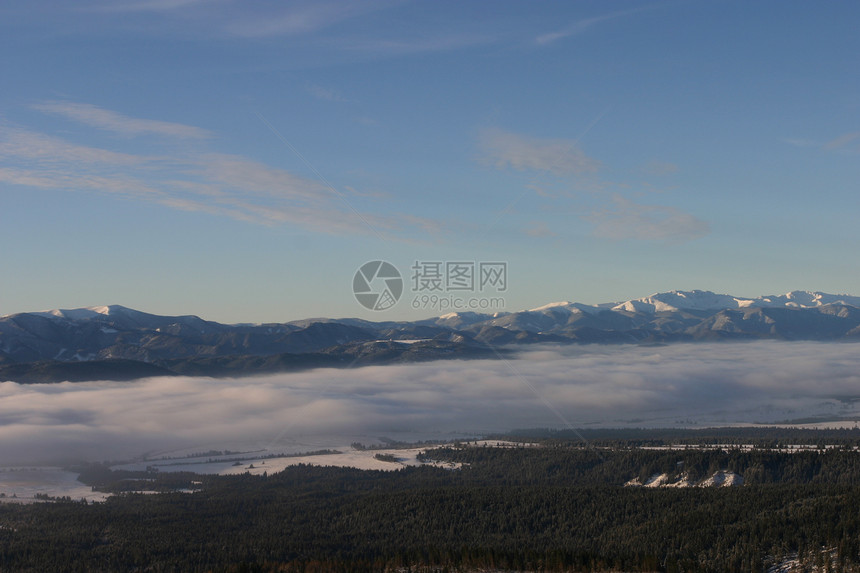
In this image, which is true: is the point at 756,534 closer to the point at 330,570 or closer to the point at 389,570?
the point at 389,570

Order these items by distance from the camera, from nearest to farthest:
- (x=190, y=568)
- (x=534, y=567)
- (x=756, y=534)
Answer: (x=534, y=567) → (x=756, y=534) → (x=190, y=568)

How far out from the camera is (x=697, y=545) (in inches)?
7411

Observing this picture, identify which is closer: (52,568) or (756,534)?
(756,534)

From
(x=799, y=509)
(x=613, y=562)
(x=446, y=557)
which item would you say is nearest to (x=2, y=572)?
(x=446, y=557)

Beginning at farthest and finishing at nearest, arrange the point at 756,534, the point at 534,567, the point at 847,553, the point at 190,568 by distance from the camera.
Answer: the point at 190,568 < the point at 756,534 < the point at 534,567 < the point at 847,553

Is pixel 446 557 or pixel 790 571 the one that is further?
pixel 446 557

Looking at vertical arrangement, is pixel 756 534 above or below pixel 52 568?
above

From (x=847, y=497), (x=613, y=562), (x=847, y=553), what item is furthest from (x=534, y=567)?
(x=847, y=497)

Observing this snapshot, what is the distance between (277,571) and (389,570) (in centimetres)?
2940

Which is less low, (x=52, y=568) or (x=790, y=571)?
(x=790, y=571)

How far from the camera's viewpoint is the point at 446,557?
184m

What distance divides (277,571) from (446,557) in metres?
41.9

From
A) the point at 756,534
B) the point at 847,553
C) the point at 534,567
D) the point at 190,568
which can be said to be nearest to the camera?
the point at 847,553

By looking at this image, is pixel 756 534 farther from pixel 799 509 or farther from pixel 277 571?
pixel 277 571
